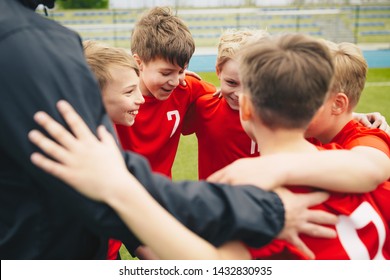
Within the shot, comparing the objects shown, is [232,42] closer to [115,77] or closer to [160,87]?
[160,87]

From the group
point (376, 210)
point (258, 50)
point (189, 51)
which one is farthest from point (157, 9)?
point (376, 210)

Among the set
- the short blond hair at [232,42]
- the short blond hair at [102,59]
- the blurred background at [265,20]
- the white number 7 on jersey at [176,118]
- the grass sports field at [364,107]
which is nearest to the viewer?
the short blond hair at [102,59]

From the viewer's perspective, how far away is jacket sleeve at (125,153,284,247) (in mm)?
1296

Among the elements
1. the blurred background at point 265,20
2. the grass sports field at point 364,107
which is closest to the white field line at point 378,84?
the grass sports field at point 364,107

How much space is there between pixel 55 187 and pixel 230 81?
179cm

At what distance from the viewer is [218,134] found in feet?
10.1

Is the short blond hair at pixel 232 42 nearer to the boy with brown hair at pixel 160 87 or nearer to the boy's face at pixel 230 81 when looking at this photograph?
the boy's face at pixel 230 81

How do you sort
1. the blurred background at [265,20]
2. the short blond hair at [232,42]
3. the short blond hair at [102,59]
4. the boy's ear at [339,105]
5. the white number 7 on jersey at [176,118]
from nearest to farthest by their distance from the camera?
the boy's ear at [339,105] < the short blond hair at [102,59] < the short blond hair at [232,42] < the white number 7 on jersey at [176,118] < the blurred background at [265,20]

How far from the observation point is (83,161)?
1.22 metres

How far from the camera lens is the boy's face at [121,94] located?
2.45 metres

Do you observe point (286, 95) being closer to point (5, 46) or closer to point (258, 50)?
point (258, 50)

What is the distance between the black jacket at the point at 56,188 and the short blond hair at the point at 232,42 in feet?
5.18

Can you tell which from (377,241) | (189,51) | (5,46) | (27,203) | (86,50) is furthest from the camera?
(189,51)

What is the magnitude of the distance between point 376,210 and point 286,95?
569 millimetres
